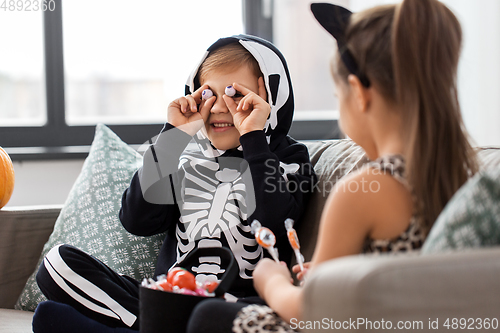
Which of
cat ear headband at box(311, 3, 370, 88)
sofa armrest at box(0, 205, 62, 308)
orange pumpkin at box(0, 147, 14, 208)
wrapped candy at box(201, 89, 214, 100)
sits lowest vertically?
sofa armrest at box(0, 205, 62, 308)

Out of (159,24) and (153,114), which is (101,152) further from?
(159,24)

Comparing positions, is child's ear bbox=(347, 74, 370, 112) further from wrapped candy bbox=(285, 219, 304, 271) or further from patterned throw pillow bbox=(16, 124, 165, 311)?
patterned throw pillow bbox=(16, 124, 165, 311)

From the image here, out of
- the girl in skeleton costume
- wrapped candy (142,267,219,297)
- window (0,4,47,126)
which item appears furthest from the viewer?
window (0,4,47,126)

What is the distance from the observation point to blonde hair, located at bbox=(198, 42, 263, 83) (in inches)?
46.0

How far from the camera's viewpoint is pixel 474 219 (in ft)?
1.79

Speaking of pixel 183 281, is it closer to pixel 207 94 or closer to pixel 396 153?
pixel 396 153

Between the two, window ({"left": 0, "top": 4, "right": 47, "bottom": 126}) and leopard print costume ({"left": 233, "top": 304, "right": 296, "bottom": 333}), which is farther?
window ({"left": 0, "top": 4, "right": 47, "bottom": 126})

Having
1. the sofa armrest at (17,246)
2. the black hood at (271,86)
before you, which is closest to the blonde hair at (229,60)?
the black hood at (271,86)

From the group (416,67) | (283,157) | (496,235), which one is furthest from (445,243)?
(283,157)

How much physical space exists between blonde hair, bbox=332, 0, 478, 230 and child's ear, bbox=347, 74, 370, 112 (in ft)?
0.06

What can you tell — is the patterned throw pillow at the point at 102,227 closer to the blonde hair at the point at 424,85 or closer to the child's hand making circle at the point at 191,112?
the child's hand making circle at the point at 191,112

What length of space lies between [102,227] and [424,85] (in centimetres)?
94

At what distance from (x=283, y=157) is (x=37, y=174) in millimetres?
1173

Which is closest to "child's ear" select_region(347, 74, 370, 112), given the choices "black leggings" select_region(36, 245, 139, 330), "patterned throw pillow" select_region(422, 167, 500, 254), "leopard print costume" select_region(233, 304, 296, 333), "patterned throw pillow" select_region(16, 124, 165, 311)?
"patterned throw pillow" select_region(422, 167, 500, 254)
